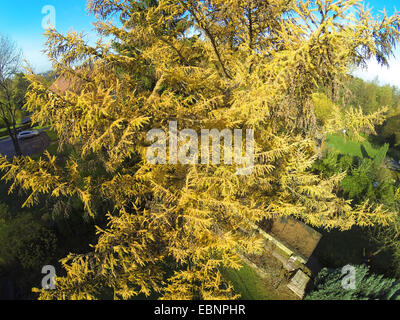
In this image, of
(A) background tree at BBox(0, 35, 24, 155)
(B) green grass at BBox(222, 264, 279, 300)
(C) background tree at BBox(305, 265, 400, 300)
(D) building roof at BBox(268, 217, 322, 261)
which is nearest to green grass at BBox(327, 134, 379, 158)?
(D) building roof at BBox(268, 217, 322, 261)

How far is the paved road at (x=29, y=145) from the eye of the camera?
744 inches

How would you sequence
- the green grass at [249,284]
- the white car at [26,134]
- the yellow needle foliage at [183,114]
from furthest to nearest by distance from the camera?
the white car at [26,134] < the green grass at [249,284] < the yellow needle foliage at [183,114]

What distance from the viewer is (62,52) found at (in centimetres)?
503

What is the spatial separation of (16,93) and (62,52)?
1475cm

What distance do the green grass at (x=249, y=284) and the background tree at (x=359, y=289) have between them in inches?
64.1

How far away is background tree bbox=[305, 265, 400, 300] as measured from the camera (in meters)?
6.37

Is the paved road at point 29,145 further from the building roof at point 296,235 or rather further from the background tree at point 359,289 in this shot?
the background tree at point 359,289

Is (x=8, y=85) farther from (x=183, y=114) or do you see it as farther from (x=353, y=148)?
(x=353, y=148)

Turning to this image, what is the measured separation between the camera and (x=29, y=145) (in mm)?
20438

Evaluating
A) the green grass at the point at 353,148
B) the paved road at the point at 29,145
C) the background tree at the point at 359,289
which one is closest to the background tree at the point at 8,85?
the paved road at the point at 29,145

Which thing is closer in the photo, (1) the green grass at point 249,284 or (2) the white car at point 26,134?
(1) the green grass at point 249,284

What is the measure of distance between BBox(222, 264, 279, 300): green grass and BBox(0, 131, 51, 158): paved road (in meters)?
19.8

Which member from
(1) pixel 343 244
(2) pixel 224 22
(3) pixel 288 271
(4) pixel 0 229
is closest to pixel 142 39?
(2) pixel 224 22
